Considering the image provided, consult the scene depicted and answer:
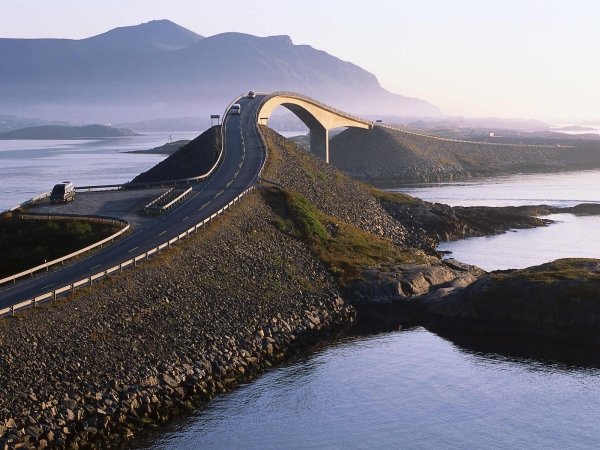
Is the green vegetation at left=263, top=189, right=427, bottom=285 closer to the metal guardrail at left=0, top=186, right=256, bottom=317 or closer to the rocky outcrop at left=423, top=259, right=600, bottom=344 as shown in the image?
the rocky outcrop at left=423, top=259, right=600, bottom=344

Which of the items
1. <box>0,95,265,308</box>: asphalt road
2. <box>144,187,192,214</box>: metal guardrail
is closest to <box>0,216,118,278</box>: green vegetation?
<box>0,95,265,308</box>: asphalt road

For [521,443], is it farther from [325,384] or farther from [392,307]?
[392,307]

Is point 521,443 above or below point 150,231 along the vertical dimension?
below

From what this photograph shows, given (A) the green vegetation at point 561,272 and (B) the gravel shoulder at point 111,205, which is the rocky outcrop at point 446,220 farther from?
(B) the gravel shoulder at point 111,205

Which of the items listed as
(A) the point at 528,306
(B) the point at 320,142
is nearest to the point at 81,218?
(A) the point at 528,306

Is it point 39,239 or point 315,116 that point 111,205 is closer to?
point 39,239

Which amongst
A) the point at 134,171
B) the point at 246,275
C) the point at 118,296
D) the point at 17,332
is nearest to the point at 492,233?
the point at 246,275
